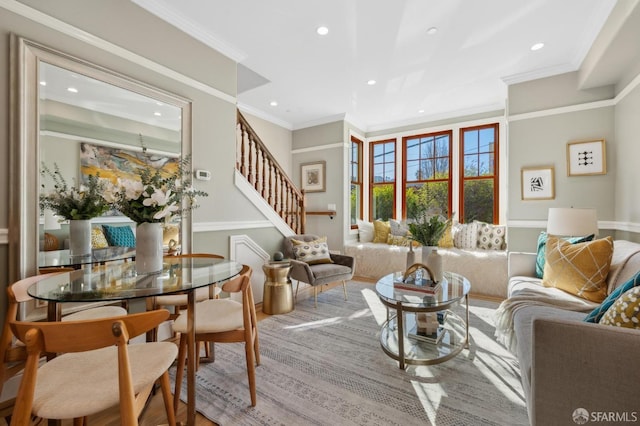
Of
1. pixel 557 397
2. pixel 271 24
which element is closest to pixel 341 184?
pixel 271 24

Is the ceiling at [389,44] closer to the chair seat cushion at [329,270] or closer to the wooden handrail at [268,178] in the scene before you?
the wooden handrail at [268,178]

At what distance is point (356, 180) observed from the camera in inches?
220

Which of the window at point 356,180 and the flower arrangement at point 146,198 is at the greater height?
the window at point 356,180

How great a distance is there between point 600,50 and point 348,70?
244 cm

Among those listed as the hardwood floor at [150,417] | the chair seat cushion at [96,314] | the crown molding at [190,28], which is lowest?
the hardwood floor at [150,417]

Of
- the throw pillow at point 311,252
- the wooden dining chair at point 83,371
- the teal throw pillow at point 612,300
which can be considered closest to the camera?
the wooden dining chair at point 83,371

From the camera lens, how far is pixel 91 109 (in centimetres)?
205

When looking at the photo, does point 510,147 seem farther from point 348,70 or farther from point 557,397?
point 557,397

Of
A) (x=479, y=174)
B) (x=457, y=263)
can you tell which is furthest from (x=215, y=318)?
(x=479, y=174)

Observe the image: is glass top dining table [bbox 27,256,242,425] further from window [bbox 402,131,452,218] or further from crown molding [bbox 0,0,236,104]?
window [bbox 402,131,452,218]

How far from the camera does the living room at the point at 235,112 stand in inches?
70.6

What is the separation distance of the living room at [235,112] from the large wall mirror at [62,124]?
0.04m

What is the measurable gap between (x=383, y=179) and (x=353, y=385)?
14.4ft

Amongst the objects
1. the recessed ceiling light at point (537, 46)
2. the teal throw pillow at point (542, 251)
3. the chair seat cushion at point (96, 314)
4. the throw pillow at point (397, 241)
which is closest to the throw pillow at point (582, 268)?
the teal throw pillow at point (542, 251)
